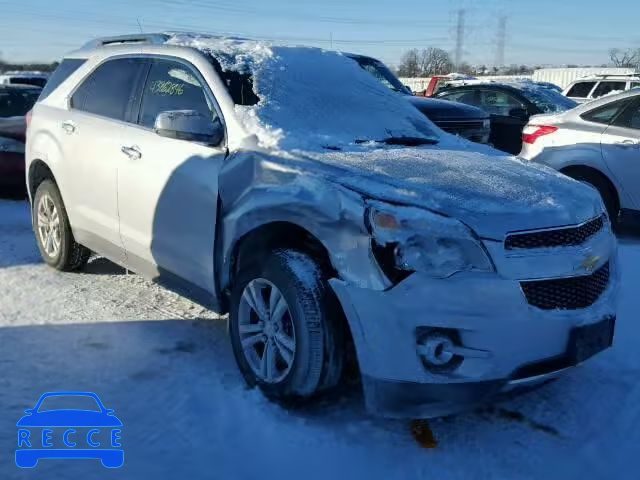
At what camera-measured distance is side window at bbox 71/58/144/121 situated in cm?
447

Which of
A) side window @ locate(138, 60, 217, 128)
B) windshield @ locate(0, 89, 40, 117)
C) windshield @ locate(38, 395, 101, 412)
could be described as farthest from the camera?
windshield @ locate(0, 89, 40, 117)

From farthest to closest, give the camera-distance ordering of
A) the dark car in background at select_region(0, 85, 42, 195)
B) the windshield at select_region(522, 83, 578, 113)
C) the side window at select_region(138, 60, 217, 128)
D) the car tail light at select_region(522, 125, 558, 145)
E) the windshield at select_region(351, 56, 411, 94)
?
1. the windshield at select_region(522, 83, 578, 113)
2. the windshield at select_region(351, 56, 411, 94)
3. the dark car in background at select_region(0, 85, 42, 195)
4. the car tail light at select_region(522, 125, 558, 145)
5. the side window at select_region(138, 60, 217, 128)

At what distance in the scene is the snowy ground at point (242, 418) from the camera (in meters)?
2.82

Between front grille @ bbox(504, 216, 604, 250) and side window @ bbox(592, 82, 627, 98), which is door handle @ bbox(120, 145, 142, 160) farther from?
side window @ bbox(592, 82, 627, 98)

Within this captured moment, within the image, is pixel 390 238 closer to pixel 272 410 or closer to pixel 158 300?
pixel 272 410

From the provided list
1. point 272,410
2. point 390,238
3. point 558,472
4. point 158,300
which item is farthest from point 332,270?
point 158,300

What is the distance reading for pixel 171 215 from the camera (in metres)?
3.82

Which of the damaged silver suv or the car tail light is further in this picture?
the car tail light

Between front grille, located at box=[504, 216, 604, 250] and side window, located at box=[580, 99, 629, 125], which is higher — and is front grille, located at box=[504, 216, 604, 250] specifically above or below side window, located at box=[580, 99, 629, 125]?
below

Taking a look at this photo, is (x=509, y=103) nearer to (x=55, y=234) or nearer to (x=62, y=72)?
(x=62, y=72)

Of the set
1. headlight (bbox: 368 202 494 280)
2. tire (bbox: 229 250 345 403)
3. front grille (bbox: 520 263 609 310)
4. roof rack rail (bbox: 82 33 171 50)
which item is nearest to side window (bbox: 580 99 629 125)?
front grille (bbox: 520 263 609 310)

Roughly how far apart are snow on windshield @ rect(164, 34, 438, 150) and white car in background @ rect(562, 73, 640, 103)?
14567 mm

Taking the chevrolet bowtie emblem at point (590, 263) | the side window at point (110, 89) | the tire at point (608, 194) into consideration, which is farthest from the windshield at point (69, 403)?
the tire at point (608, 194)

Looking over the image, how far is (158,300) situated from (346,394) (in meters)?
1.95
